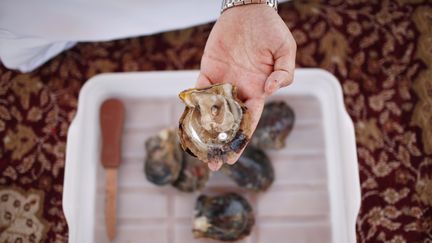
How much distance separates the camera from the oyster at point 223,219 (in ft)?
2.98

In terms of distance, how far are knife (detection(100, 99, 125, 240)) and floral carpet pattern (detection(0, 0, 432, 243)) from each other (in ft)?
0.57

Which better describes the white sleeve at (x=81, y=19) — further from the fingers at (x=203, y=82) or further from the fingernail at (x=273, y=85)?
the fingernail at (x=273, y=85)

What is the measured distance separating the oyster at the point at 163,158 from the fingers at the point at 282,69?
306 millimetres

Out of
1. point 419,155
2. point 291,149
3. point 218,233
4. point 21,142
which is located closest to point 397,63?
point 419,155

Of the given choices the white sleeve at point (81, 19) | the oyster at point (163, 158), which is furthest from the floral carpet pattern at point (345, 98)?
the oyster at point (163, 158)

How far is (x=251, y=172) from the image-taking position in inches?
36.8

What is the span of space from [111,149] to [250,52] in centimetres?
39

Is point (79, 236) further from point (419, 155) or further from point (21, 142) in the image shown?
point (419, 155)

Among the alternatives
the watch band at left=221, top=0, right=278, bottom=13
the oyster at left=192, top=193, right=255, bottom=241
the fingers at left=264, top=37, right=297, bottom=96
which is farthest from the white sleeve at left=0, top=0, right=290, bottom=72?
the oyster at left=192, top=193, right=255, bottom=241

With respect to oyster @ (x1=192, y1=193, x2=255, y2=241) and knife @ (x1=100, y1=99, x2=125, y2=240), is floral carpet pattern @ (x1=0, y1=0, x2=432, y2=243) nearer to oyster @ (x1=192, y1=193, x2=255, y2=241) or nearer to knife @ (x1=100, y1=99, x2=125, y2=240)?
knife @ (x1=100, y1=99, x2=125, y2=240)

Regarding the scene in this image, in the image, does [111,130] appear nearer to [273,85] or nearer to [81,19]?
[81,19]

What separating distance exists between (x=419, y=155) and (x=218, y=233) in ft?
1.79

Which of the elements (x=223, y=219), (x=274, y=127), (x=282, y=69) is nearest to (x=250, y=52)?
(x=282, y=69)

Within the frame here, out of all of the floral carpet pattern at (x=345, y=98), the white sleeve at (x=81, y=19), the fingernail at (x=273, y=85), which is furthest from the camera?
the floral carpet pattern at (x=345, y=98)
